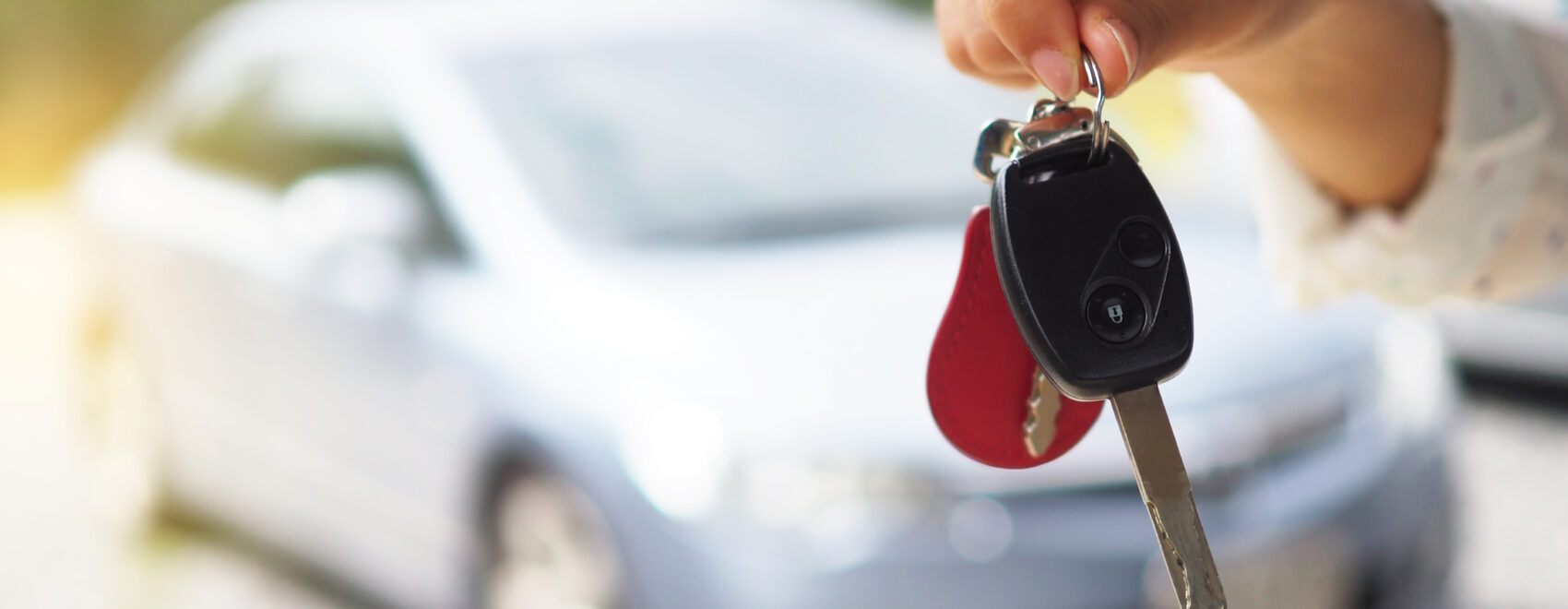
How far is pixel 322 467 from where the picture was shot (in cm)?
303

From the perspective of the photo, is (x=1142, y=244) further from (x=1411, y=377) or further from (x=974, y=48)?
(x=1411, y=377)

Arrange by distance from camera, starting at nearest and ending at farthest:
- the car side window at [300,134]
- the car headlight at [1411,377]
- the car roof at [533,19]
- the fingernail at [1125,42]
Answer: the fingernail at [1125,42] < the car headlight at [1411,377] < the car side window at [300,134] < the car roof at [533,19]

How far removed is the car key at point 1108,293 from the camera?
64 centimetres

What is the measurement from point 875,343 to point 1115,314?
175 centimetres

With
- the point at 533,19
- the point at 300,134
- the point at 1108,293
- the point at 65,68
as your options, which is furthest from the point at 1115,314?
the point at 65,68

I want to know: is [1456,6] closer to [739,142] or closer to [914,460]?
[914,460]

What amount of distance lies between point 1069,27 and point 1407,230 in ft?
1.52

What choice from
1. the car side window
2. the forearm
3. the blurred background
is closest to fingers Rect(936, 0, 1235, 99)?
the forearm

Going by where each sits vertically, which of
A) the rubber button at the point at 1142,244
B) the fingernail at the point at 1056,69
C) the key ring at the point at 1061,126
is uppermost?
the fingernail at the point at 1056,69

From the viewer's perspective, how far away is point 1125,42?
0.63 meters

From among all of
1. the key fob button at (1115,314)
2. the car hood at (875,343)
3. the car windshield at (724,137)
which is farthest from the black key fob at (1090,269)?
the car windshield at (724,137)

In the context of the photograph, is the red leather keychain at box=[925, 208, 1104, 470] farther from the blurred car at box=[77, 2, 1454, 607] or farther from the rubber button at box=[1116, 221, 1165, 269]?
the blurred car at box=[77, 2, 1454, 607]

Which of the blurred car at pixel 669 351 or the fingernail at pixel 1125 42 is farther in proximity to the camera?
the blurred car at pixel 669 351

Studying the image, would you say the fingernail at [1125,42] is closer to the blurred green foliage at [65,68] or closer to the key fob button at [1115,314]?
the key fob button at [1115,314]
